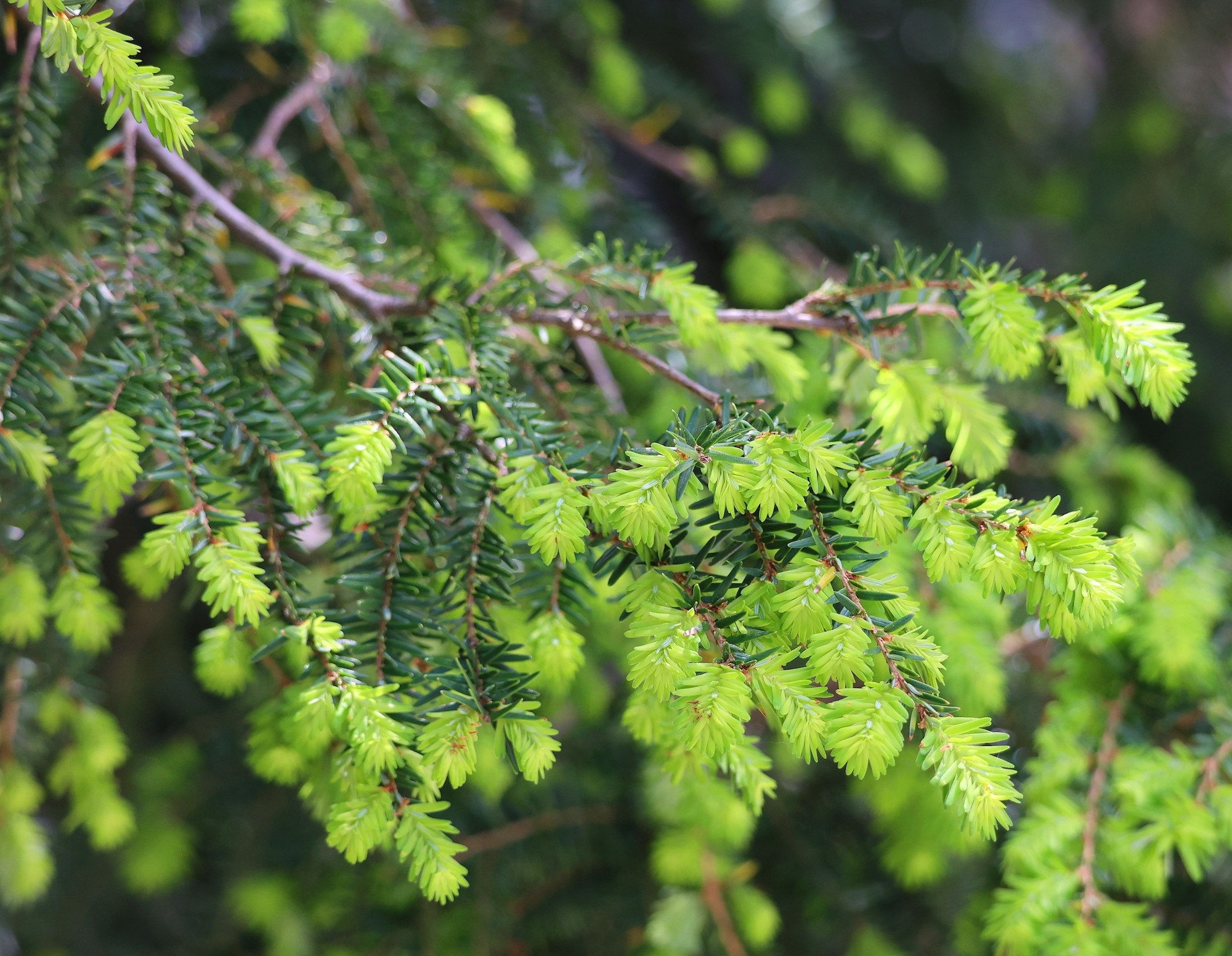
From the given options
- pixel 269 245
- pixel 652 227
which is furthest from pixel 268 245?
pixel 652 227

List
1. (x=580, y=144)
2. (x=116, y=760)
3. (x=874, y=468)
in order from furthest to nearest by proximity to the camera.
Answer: (x=580, y=144), (x=116, y=760), (x=874, y=468)

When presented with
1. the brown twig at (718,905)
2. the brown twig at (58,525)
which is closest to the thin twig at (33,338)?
the brown twig at (58,525)

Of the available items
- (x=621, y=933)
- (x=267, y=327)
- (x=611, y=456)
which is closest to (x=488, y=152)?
(x=267, y=327)

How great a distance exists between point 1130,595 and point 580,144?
1.13m

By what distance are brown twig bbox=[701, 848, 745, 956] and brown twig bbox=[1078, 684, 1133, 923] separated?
1.46ft

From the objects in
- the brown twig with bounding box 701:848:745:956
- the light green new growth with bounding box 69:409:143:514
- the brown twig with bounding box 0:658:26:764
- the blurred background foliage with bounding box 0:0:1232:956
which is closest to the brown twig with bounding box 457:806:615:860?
the blurred background foliage with bounding box 0:0:1232:956

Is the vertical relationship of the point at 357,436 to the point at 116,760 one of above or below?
above

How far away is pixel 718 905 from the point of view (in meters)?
1.07

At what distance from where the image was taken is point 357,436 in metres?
0.57

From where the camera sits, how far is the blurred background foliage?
42.8 inches

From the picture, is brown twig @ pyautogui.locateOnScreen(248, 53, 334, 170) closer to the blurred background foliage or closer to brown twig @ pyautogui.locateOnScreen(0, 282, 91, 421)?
the blurred background foliage

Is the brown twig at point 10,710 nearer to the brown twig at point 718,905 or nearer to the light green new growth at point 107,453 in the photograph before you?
the light green new growth at point 107,453

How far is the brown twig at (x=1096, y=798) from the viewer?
80cm

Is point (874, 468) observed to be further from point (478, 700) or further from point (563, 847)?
point (563, 847)
